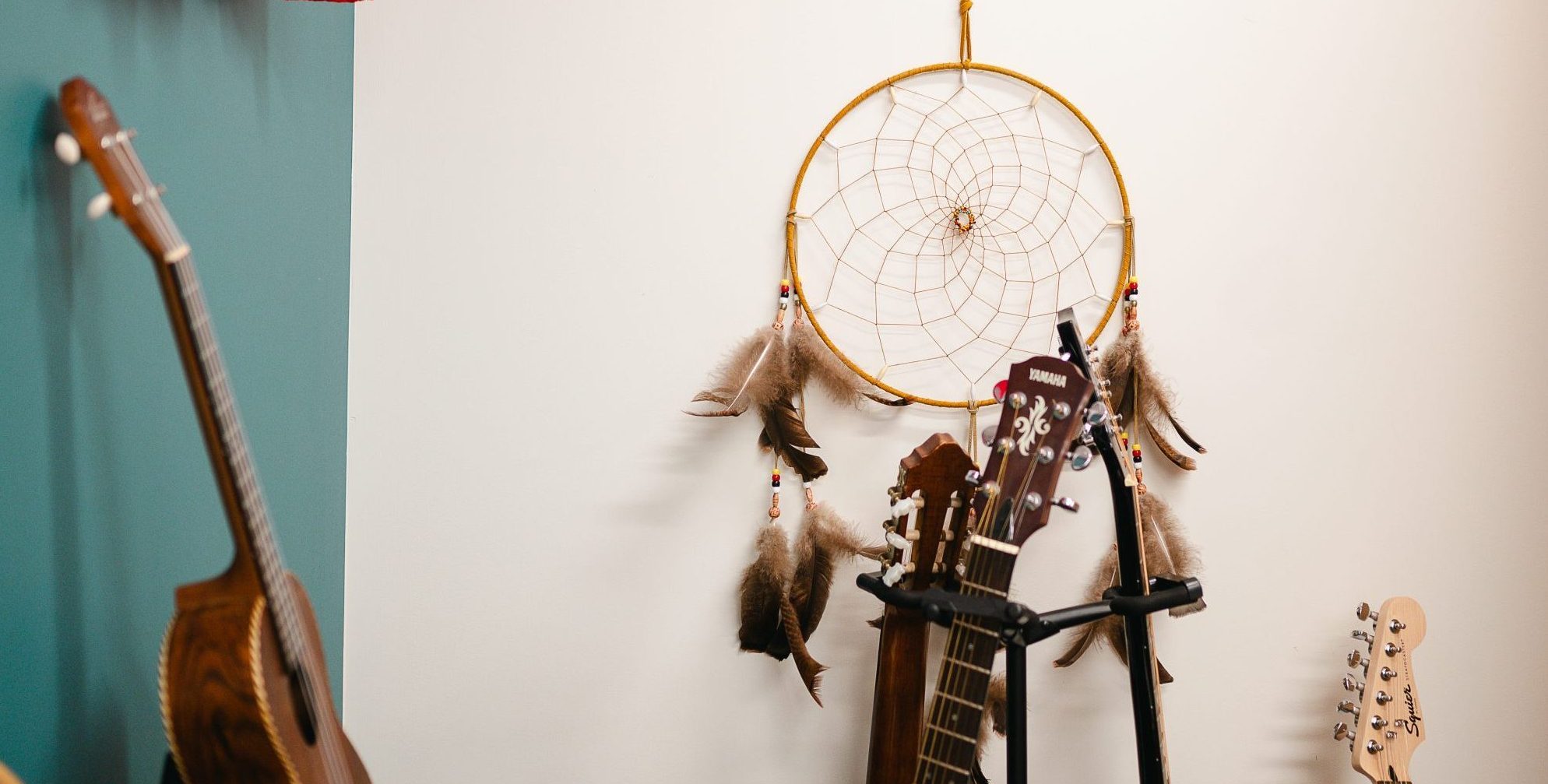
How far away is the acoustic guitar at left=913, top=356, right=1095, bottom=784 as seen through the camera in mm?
1097

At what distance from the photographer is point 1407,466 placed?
5.01 ft

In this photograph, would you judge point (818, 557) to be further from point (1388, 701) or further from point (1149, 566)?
point (1388, 701)

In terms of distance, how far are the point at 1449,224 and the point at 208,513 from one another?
5.88ft

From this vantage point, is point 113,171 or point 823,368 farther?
point 823,368

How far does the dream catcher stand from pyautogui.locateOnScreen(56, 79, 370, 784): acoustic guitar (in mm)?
727

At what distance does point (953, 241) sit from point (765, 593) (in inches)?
23.8

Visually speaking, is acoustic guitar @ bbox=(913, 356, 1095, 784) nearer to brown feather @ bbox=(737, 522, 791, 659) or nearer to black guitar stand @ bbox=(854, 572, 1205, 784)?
black guitar stand @ bbox=(854, 572, 1205, 784)

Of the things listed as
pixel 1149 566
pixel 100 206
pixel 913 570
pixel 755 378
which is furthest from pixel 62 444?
pixel 1149 566

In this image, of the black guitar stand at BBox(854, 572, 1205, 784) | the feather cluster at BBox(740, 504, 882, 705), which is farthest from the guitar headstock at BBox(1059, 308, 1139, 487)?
the feather cluster at BBox(740, 504, 882, 705)

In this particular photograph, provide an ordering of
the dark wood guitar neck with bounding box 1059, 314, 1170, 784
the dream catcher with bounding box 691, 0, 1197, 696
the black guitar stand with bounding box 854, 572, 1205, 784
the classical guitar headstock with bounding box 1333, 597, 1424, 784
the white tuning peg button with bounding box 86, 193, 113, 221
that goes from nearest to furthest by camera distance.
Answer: the white tuning peg button with bounding box 86, 193, 113, 221 → the black guitar stand with bounding box 854, 572, 1205, 784 → the dark wood guitar neck with bounding box 1059, 314, 1170, 784 → the classical guitar headstock with bounding box 1333, 597, 1424, 784 → the dream catcher with bounding box 691, 0, 1197, 696

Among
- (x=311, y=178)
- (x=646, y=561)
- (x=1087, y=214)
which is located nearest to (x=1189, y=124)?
(x=1087, y=214)

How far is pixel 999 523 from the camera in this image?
111 centimetres

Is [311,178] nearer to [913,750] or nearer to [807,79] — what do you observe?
[807,79]

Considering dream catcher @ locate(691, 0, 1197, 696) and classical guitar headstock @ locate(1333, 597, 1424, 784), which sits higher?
dream catcher @ locate(691, 0, 1197, 696)
